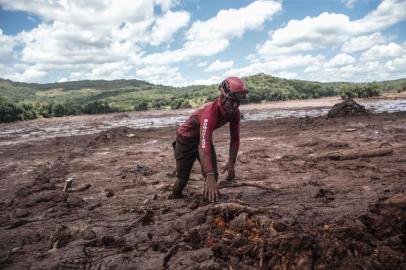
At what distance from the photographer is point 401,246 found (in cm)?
347

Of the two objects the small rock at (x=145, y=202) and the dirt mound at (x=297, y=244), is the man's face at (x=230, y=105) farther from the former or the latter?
the small rock at (x=145, y=202)

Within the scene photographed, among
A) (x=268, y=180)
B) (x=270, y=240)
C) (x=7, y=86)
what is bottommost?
(x=268, y=180)

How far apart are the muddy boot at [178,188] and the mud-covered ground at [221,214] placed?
16cm

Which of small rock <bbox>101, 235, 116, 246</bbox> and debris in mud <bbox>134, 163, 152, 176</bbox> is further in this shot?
debris in mud <bbox>134, 163, 152, 176</bbox>

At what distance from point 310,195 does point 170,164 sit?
18.8ft

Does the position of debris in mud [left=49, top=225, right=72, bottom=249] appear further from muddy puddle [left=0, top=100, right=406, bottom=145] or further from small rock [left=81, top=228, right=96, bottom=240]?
muddy puddle [left=0, top=100, right=406, bottom=145]

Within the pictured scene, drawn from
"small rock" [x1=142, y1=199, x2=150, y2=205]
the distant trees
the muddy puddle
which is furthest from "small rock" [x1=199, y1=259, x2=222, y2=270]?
the distant trees

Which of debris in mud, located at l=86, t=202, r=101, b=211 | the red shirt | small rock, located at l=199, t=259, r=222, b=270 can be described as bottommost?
debris in mud, located at l=86, t=202, r=101, b=211

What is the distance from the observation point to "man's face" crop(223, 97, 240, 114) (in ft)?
16.2

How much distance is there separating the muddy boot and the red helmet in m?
2.13

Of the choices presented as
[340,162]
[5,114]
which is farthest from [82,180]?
[5,114]

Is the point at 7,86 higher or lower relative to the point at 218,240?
higher

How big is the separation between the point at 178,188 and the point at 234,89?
8.22ft

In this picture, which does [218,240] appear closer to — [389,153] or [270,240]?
[270,240]
